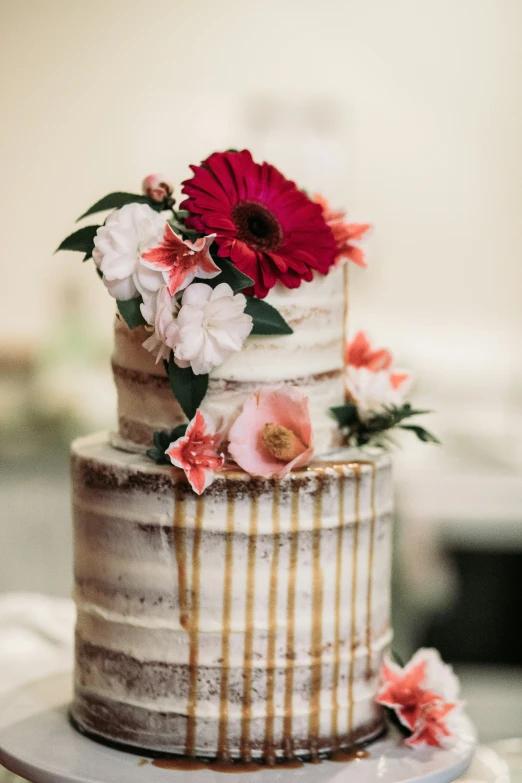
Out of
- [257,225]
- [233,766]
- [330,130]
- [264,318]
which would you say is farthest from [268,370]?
[330,130]

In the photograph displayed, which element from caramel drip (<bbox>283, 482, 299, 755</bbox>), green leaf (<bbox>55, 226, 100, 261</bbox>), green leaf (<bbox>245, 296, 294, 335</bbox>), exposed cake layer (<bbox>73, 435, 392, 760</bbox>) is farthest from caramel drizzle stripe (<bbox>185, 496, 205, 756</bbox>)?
green leaf (<bbox>55, 226, 100, 261</bbox>)

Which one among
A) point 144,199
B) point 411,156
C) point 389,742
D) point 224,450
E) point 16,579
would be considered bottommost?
point 16,579

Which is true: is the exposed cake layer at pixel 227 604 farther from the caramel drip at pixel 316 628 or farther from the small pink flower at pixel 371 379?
the small pink flower at pixel 371 379

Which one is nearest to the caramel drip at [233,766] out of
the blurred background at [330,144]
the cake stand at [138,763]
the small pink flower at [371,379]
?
the cake stand at [138,763]

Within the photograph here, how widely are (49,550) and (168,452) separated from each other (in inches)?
89.4

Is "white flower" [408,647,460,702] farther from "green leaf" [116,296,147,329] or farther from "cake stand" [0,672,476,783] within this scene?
"green leaf" [116,296,147,329]

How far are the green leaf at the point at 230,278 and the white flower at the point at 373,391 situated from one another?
276 mm

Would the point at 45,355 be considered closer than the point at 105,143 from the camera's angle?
Yes

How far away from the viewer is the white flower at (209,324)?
1117 mm

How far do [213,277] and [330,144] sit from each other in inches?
126

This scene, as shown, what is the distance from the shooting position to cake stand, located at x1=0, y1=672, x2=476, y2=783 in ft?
3.76

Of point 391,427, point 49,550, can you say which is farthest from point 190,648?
point 49,550

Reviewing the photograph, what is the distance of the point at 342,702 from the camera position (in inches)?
49.9

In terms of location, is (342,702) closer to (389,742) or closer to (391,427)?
(389,742)
